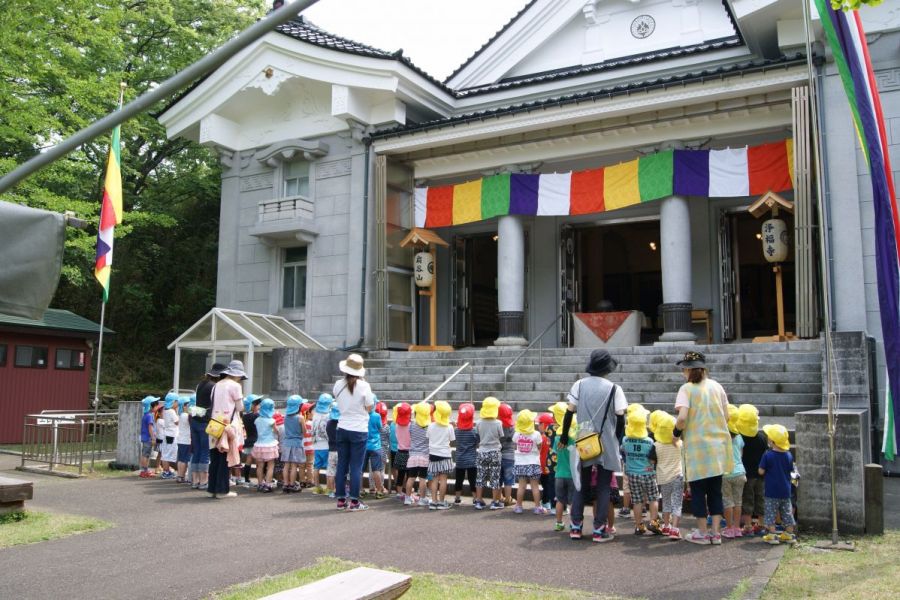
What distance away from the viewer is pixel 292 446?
35.8 ft

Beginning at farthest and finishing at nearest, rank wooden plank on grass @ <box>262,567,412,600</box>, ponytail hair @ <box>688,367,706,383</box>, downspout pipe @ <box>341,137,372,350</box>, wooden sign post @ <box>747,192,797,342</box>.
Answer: downspout pipe @ <box>341,137,372,350</box>
wooden sign post @ <box>747,192,797,342</box>
ponytail hair @ <box>688,367,706,383</box>
wooden plank on grass @ <box>262,567,412,600</box>

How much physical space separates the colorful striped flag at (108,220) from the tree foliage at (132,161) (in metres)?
2.72

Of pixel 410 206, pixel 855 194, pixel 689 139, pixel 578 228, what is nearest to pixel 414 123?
pixel 410 206

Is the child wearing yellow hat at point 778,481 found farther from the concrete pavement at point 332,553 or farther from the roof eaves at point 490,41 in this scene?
the roof eaves at point 490,41

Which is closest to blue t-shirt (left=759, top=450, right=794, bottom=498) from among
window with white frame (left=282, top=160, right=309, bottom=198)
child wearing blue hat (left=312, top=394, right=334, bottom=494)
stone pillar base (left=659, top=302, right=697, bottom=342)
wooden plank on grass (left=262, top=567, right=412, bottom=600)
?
wooden plank on grass (left=262, top=567, right=412, bottom=600)

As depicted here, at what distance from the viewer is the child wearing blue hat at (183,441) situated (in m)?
12.0

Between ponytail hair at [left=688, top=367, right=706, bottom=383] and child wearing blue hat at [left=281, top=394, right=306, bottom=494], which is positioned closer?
ponytail hair at [left=688, top=367, right=706, bottom=383]

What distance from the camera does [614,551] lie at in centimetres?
704

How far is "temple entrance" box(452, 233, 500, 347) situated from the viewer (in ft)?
65.8

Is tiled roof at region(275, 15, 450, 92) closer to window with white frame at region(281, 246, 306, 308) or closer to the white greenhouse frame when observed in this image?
window with white frame at region(281, 246, 306, 308)

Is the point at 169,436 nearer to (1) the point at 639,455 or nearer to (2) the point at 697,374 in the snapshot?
(1) the point at 639,455

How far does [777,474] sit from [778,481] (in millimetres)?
66

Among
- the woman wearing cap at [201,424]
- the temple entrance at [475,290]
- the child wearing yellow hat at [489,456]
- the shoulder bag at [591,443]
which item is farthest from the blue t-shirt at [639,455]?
the temple entrance at [475,290]

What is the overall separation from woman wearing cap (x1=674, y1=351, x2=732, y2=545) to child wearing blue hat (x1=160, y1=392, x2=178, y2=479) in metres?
8.48
